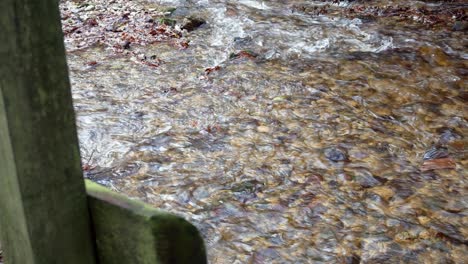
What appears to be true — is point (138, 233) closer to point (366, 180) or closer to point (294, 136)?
point (366, 180)

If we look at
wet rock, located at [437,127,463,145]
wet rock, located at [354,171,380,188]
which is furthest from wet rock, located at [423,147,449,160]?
wet rock, located at [354,171,380,188]

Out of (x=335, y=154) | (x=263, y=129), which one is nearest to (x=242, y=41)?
(x=263, y=129)

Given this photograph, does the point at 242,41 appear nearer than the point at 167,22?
Yes

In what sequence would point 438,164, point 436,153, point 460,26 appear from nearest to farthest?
point 438,164, point 436,153, point 460,26

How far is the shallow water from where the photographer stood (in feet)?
14.7

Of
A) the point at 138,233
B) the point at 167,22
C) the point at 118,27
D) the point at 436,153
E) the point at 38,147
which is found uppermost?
the point at 38,147

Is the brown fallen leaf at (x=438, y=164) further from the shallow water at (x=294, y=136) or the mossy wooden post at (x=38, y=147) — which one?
the mossy wooden post at (x=38, y=147)

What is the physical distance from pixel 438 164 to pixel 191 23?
5.50m

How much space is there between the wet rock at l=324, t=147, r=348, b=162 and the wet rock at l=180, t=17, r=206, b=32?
4698 mm

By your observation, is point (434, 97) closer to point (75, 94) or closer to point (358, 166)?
point (358, 166)

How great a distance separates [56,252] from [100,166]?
13.2 feet

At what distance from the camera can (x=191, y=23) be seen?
32.0 feet

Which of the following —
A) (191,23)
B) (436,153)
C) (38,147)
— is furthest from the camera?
(191,23)

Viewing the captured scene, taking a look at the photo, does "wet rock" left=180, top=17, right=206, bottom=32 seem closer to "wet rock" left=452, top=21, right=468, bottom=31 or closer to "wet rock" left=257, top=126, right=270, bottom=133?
"wet rock" left=257, top=126, right=270, bottom=133
